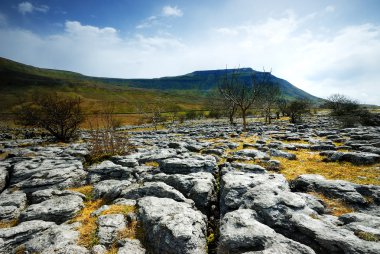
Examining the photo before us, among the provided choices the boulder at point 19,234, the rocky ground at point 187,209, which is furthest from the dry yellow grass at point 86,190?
the boulder at point 19,234

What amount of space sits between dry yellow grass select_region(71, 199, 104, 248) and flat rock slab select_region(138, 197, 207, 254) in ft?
5.79

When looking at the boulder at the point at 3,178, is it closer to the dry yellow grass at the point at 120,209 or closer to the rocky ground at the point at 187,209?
the rocky ground at the point at 187,209

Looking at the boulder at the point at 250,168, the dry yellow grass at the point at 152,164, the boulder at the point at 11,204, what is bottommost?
the boulder at the point at 11,204

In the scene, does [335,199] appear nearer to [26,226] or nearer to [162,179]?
[162,179]

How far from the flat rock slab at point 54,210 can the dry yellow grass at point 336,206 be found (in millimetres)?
10816

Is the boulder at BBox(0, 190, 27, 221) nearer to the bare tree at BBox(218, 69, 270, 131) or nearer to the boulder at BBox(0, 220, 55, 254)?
the boulder at BBox(0, 220, 55, 254)

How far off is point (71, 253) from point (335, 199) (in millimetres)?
10512

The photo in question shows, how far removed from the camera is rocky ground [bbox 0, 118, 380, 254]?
21.0ft

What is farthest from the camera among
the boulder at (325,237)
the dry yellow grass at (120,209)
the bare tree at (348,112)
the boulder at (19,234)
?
the bare tree at (348,112)

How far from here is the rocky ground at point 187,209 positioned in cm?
639

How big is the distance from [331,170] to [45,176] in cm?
1730

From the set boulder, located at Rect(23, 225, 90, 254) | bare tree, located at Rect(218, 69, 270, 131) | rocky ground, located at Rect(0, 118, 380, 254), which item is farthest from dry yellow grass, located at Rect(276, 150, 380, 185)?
bare tree, located at Rect(218, 69, 270, 131)

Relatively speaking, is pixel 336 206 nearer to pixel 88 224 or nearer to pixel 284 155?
pixel 284 155

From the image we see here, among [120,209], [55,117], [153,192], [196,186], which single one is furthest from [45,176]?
[55,117]
